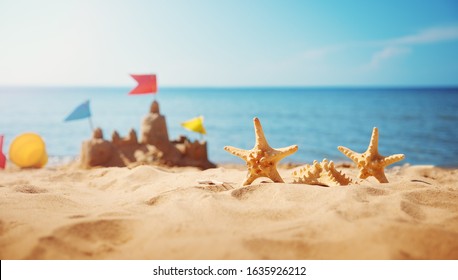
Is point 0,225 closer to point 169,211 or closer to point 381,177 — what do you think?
point 169,211

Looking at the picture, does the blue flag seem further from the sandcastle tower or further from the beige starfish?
the beige starfish

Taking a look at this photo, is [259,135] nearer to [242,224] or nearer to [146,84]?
[242,224]

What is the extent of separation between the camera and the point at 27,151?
27.9ft

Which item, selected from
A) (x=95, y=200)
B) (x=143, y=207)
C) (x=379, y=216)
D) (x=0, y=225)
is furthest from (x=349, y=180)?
(x=0, y=225)

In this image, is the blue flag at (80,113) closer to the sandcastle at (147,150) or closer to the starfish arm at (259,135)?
the sandcastle at (147,150)

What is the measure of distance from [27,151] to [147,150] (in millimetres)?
3115

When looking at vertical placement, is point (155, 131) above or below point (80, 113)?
below

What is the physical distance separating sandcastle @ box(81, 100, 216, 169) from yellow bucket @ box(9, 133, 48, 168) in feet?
4.66

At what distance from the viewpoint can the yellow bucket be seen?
27.9 ft

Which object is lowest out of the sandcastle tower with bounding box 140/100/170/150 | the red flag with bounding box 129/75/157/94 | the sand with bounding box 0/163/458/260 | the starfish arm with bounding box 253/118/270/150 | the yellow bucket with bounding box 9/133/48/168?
the yellow bucket with bounding box 9/133/48/168

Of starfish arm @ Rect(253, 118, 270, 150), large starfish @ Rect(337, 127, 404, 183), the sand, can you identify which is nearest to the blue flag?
the sand

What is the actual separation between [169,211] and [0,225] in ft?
3.35

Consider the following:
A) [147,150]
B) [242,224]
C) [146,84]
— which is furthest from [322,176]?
[146,84]
